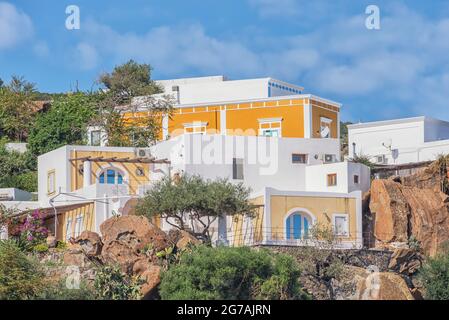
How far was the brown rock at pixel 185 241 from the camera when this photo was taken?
179ft

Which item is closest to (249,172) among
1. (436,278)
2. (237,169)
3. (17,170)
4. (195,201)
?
(237,169)

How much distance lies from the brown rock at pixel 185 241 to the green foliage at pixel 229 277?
2.73m

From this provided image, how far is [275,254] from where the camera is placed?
178 feet

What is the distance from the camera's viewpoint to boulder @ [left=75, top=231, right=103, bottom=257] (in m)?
54.5

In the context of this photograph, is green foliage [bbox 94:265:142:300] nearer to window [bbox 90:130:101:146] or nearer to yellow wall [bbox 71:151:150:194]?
yellow wall [bbox 71:151:150:194]

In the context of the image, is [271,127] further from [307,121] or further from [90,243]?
[90,243]

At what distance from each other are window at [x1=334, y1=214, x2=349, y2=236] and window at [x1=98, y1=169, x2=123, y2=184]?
34.7 feet

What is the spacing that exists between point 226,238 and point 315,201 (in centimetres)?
414

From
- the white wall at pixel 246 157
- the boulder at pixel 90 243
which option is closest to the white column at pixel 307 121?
the white wall at pixel 246 157

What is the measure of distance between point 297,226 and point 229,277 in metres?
9.22

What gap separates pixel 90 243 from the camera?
2172 inches
